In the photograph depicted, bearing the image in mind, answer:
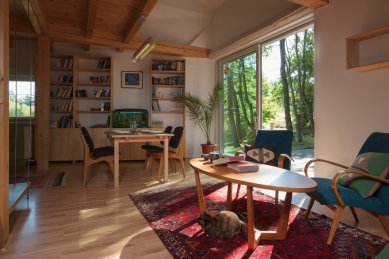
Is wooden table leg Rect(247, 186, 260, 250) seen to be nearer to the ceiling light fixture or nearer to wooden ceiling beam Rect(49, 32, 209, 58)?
the ceiling light fixture

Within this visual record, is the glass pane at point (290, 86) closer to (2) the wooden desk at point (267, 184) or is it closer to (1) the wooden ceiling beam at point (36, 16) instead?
(2) the wooden desk at point (267, 184)

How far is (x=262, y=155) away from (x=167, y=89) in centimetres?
382

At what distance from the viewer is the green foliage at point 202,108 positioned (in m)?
5.91

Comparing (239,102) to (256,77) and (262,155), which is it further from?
(262,155)

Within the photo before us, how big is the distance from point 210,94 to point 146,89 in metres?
1.57

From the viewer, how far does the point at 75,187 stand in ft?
11.8

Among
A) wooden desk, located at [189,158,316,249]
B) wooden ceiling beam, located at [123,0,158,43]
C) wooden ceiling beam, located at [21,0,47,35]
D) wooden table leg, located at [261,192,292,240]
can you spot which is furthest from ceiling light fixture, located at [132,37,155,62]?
wooden table leg, located at [261,192,292,240]

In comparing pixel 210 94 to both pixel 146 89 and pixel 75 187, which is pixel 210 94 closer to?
pixel 146 89

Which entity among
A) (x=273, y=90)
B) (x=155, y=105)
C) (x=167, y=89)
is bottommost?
(x=155, y=105)

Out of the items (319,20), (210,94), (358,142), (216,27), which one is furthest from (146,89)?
(358,142)

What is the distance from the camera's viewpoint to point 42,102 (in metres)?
4.96

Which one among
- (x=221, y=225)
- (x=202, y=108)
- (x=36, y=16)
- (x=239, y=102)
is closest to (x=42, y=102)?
(x=36, y=16)

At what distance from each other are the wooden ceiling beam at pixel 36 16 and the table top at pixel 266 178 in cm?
349

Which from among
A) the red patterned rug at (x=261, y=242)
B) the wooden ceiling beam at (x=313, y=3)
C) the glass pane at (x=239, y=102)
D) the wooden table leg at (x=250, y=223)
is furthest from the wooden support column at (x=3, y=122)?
the glass pane at (x=239, y=102)
